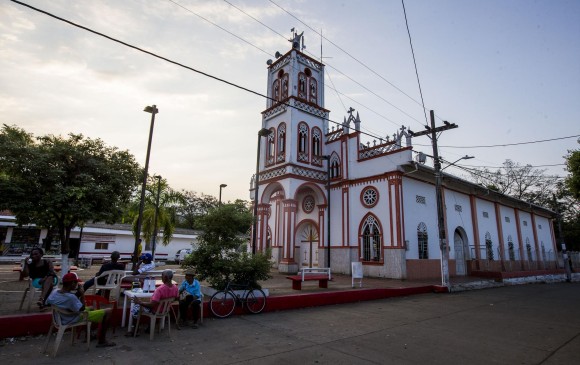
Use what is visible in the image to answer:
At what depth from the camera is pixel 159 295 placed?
20.4ft

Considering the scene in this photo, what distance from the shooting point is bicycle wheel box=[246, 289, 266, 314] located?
8375mm

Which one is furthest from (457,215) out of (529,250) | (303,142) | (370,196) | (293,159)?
(529,250)

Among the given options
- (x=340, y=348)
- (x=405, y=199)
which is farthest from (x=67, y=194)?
(x=405, y=199)

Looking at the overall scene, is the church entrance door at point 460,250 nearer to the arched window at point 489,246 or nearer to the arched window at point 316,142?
the arched window at point 489,246

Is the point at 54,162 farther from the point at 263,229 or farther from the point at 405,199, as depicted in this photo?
the point at 405,199

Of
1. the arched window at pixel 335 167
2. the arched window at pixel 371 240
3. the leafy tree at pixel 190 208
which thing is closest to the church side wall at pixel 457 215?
the arched window at pixel 371 240

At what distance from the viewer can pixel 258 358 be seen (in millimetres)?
5008

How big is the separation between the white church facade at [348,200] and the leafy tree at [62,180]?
957 cm

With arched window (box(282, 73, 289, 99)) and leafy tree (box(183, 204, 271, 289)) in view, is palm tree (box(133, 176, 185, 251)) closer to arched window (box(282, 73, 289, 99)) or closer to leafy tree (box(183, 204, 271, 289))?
arched window (box(282, 73, 289, 99))

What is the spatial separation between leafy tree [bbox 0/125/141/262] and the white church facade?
9573 mm

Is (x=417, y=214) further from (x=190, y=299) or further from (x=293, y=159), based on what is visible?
(x=190, y=299)

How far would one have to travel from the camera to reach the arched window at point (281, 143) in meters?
20.7

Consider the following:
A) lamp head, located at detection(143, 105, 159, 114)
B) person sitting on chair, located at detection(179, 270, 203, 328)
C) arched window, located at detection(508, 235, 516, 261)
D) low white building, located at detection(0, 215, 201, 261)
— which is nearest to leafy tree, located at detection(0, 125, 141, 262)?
→ lamp head, located at detection(143, 105, 159, 114)

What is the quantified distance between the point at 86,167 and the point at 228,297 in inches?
283
